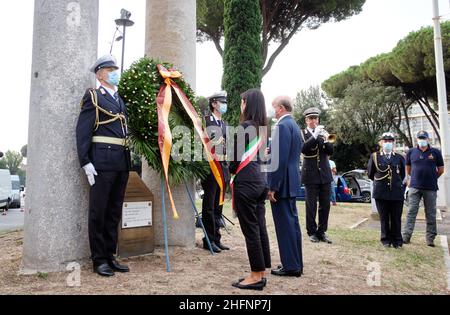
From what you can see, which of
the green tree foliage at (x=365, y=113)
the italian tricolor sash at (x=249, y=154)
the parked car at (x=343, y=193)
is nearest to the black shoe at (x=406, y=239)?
the italian tricolor sash at (x=249, y=154)

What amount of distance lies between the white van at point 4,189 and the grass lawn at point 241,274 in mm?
13665

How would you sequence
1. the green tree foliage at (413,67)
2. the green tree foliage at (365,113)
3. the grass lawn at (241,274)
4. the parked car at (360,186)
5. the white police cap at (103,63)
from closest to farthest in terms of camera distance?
the grass lawn at (241,274), the white police cap at (103,63), the parked car at (360,186), the green tree foliage at (413,67), the green tree foliage at (365,113)

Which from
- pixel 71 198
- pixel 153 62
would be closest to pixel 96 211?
pixel 71 198

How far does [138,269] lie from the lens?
14.2 ft

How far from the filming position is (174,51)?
5.75 metres

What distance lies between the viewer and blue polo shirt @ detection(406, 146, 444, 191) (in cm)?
708

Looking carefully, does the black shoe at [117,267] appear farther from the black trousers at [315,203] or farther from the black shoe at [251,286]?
the black trousers at [315,203]

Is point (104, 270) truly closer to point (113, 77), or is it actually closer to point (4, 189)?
point (113, 77)

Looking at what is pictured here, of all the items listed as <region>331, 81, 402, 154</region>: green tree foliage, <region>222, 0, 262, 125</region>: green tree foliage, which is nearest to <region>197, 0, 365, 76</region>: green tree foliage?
<region>222, 0, 262, 125</region>: green tree foliage

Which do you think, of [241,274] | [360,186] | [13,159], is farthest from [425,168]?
[13,159]

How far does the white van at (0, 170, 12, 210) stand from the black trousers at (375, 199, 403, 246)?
17279mm

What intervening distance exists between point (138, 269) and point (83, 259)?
632 millimetres

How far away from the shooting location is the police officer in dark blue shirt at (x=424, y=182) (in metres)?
7.04

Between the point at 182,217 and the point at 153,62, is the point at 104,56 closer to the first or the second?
the point at 153,62
